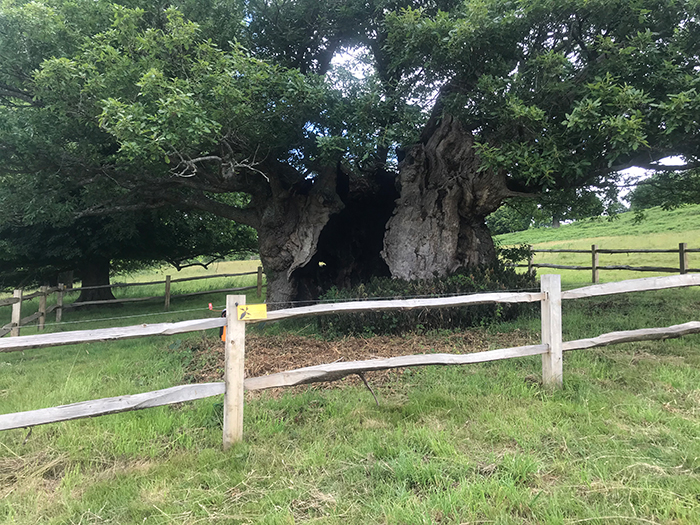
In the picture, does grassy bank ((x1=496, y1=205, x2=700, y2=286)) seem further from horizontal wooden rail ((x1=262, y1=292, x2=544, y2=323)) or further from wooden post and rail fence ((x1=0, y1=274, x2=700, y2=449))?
horizontal wooden rail ((x1=262, y1=292, x2=544, y2=323))

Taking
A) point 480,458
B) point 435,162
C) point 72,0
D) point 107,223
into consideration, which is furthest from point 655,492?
point 107,223

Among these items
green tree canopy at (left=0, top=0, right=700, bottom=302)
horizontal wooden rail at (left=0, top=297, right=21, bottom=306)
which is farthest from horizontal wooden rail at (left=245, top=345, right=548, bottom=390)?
horizontal wooden rail at (left=0, top=297, right=21, bottom=306)

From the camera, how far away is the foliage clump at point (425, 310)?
686cm

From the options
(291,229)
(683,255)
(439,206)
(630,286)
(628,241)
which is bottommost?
(630,286)

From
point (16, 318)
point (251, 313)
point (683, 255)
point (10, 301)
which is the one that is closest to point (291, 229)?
point (251, 313)

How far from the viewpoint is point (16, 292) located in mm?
8367

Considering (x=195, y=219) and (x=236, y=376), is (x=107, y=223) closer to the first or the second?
(x=195, y=219)

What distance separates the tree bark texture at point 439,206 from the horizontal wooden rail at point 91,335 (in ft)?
18.1

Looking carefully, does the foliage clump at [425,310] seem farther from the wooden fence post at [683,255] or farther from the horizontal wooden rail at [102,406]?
the wooden fence post at [683,255]

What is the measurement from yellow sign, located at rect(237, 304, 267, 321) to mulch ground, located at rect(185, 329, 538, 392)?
6.20 feet

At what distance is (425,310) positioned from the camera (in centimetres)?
691

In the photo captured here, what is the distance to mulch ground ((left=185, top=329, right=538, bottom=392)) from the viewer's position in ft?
16.9

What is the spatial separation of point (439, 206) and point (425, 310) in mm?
2465

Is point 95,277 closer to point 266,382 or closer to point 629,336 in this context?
point 266,382
